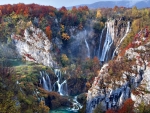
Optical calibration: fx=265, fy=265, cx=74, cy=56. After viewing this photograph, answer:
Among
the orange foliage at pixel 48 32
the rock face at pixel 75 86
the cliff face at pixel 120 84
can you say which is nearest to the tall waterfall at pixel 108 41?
the rock face at pixel 75 86

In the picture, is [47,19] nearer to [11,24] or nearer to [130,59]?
[11,24]

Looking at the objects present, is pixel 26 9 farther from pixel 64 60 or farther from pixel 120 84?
pixel 120 84

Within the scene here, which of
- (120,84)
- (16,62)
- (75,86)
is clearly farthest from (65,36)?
(120,84)

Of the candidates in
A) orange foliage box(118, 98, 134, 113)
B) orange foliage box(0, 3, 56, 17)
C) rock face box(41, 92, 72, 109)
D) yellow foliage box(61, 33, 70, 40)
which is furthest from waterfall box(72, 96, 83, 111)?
orange foliage box(0, 3, 56, 17)

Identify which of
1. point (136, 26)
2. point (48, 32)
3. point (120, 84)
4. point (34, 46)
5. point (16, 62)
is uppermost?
point (136, 26)

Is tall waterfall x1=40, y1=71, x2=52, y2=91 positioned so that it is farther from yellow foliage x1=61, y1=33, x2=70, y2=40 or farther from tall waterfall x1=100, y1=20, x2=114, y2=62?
tall waterfall x1=100, y1=20, x2=114, y2=62
